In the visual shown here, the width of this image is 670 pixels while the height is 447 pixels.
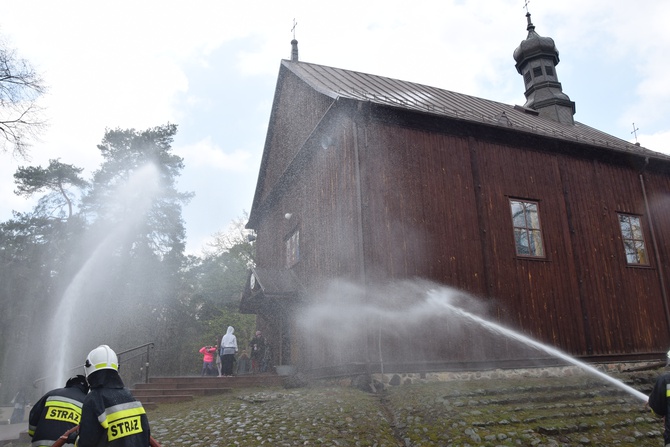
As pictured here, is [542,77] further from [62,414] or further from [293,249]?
[62,414]

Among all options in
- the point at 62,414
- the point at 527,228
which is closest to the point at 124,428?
the point at 62,414

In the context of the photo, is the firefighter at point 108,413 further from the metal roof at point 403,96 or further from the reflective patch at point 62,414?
the metal roof at point 403,96

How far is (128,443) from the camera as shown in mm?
4262

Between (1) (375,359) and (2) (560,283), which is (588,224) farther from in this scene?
(1) (375,359)

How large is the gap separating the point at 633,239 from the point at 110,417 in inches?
610

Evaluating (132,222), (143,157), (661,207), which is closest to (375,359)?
(661,207)

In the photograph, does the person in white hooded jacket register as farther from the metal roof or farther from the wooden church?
the metal roof

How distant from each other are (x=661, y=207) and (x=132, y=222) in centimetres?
2982

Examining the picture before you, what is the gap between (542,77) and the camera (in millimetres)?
23734

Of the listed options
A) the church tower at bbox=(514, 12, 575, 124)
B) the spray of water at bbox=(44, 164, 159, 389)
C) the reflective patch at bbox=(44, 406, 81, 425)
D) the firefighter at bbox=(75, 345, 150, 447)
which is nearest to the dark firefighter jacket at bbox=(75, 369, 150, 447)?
the firefighter at bbox=(75, 345, 150, 447)

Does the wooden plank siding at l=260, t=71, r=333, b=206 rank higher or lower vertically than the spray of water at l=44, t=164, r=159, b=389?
higher

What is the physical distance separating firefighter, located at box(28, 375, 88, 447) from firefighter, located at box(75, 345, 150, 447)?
121 cm

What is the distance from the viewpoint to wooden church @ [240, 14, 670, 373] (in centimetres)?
1166

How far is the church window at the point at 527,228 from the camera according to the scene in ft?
43.3
